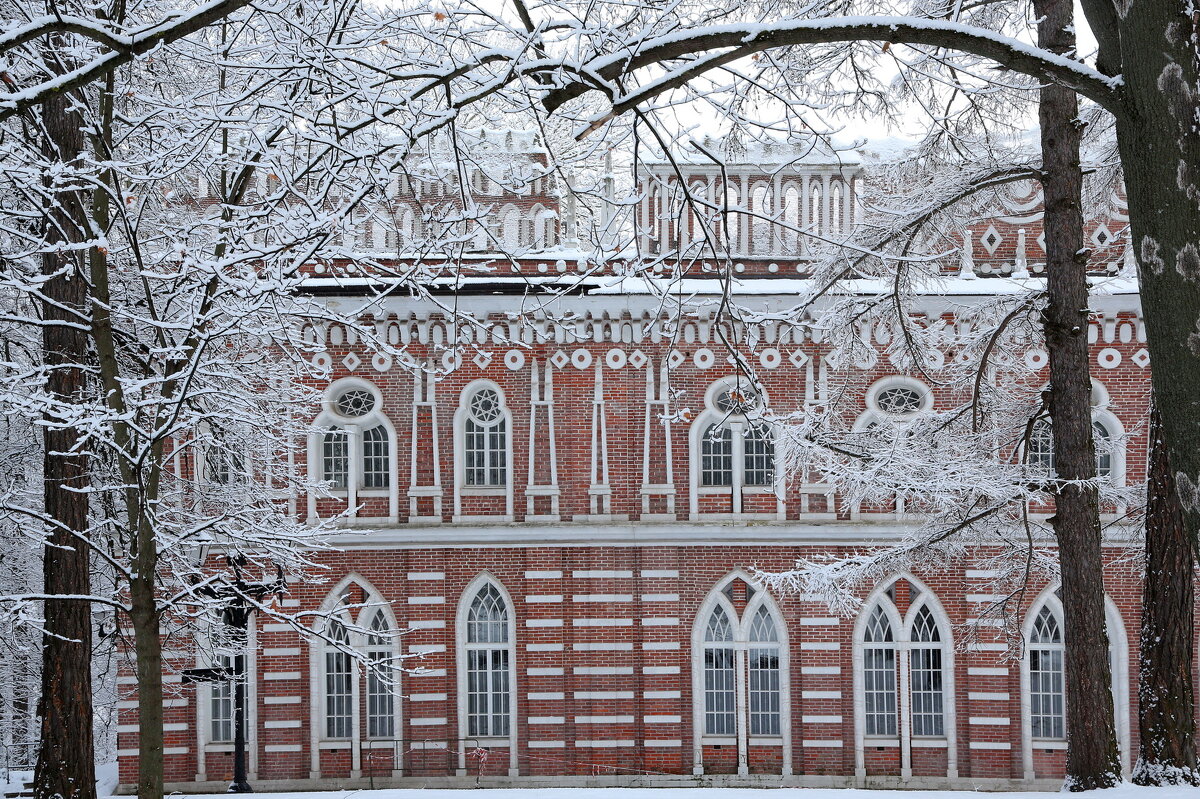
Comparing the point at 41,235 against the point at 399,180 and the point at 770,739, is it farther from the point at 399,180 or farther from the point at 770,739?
the point at 770,739

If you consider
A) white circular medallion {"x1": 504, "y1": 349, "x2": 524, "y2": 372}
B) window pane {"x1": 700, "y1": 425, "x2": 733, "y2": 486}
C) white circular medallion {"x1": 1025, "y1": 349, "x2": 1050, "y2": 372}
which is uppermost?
white circular medallion {"x1": 504, "y1": 349, "x2": 524, "y2": 372}

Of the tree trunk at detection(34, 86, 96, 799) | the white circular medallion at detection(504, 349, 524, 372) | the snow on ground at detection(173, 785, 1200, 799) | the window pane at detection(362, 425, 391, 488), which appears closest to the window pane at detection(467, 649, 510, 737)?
the window pane at detection(362, 425, 391, 488)

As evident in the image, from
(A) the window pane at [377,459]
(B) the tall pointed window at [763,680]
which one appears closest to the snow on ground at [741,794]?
(B) the tall pointed window at [763,680]

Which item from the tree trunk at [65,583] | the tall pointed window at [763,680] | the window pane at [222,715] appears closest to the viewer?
the tree trunk at [65,583]

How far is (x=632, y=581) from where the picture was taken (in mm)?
17344

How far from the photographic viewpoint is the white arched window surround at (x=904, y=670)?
1712 cm

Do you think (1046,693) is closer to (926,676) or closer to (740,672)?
(926,676)

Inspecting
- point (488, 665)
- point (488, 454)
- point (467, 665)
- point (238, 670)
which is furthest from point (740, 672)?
point (238, 670)

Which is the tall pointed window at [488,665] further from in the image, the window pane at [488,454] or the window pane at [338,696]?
the window pane at [338,696]

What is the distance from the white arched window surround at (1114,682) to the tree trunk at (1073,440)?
25.6ft

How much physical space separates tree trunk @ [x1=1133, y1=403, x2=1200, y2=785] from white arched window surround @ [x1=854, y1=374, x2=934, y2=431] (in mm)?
6976

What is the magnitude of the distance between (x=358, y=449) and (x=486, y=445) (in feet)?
6.86

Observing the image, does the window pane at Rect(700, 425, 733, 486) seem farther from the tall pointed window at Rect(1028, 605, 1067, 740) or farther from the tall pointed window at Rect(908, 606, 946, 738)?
the tall pointed window at Rect(1028, 605, 1067, 740)

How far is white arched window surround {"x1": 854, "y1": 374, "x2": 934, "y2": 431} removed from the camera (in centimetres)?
1745
